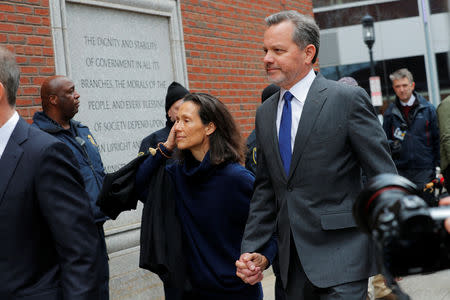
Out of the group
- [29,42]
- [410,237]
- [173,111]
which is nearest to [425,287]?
[173,111]

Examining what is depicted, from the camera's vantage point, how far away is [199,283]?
150 inches

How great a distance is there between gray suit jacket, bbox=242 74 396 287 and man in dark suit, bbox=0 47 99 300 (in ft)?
3.64

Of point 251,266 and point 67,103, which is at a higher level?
point 67,103

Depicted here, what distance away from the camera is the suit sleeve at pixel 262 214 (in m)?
3.50

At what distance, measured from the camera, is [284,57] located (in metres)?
3.38

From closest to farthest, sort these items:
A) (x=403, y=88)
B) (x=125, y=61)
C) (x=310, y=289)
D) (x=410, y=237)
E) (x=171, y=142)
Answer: (x=410, y=237) < (x=310, y=289) < (x=171, y=142) < (x=125, y=61) < (x=403, y=88)

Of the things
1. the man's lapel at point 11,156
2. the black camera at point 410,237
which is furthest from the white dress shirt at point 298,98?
the black camera at point 410,237

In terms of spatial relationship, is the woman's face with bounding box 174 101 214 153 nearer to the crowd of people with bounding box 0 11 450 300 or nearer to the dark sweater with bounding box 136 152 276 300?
the crowd of people with bounding box 0 11 450 300

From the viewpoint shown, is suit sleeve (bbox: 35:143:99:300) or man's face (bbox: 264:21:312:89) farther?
man's face (bbox: 264:21:312:89)

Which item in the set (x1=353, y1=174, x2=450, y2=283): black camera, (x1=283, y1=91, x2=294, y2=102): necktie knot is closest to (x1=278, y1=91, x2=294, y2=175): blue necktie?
(x1=283, y1=91, x2=294, y2=102): necktie knot

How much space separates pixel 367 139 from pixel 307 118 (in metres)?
0.32

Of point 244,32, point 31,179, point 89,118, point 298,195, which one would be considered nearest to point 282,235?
point 298,195

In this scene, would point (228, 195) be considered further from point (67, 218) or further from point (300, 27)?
point (67, 218)

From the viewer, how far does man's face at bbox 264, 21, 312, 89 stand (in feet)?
11.1
